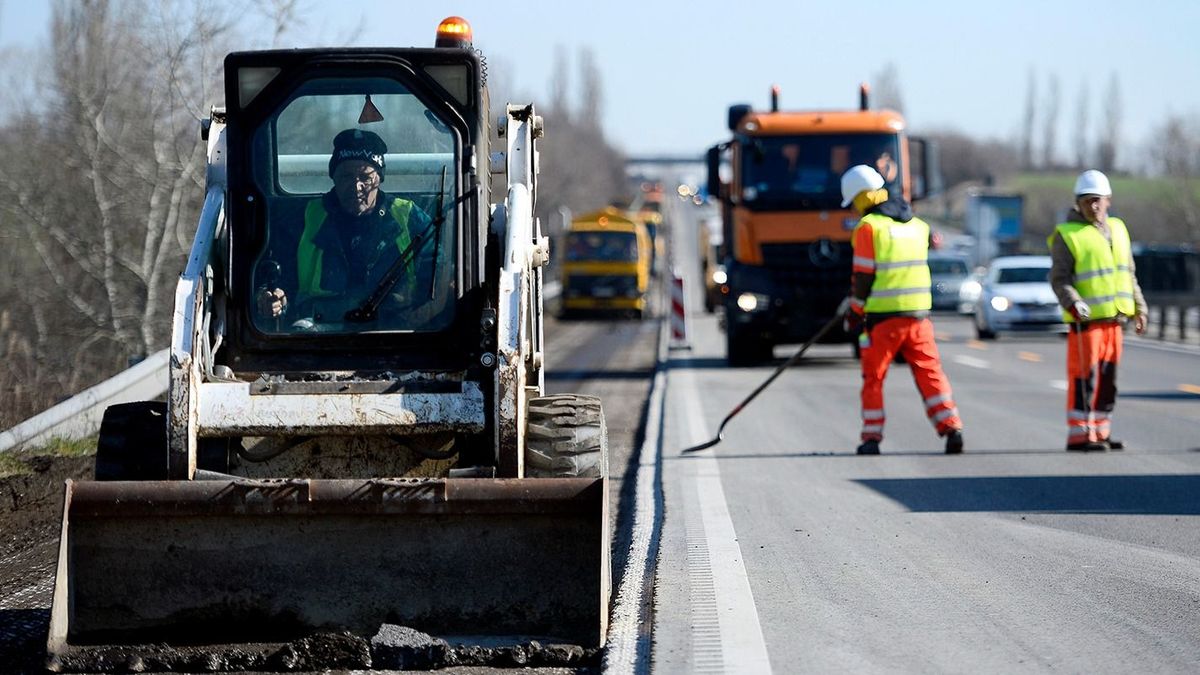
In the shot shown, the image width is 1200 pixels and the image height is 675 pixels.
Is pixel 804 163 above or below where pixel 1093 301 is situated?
above

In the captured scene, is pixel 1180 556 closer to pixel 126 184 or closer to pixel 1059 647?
pixel 1059 647

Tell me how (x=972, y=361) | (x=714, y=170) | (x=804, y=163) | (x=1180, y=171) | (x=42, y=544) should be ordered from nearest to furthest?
(x=42, y=544) < (x=714, y=170) < (x=804, y=163) < (x=972, y=361) < (x=1180, y=171)

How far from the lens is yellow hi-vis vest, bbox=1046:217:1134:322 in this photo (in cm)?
1259

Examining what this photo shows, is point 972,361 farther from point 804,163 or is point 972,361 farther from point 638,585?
point 638,585

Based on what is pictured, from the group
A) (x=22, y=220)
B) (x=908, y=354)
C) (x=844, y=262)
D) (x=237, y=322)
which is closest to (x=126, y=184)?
(x=22, y=220)

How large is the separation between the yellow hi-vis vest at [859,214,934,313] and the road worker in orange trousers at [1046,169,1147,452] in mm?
1165

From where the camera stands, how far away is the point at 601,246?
141ft

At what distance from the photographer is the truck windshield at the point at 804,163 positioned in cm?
2086

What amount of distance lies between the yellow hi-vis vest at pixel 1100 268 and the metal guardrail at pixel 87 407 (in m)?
6.62

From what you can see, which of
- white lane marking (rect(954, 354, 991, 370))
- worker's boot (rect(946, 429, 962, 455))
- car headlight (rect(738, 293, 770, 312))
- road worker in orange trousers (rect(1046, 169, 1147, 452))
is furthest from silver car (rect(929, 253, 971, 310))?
worker's boot (rect(946, 429, 962, 455))

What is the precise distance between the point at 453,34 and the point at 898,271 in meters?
5.48

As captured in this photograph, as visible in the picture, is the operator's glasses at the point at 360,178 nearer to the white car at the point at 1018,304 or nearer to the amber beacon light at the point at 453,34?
the amber beacon light at the point at 453,34

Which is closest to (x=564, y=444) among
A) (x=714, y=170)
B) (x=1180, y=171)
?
(x=714, y=170)

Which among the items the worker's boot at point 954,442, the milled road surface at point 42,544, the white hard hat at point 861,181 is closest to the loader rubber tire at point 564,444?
the milled road surface at point 42,544
